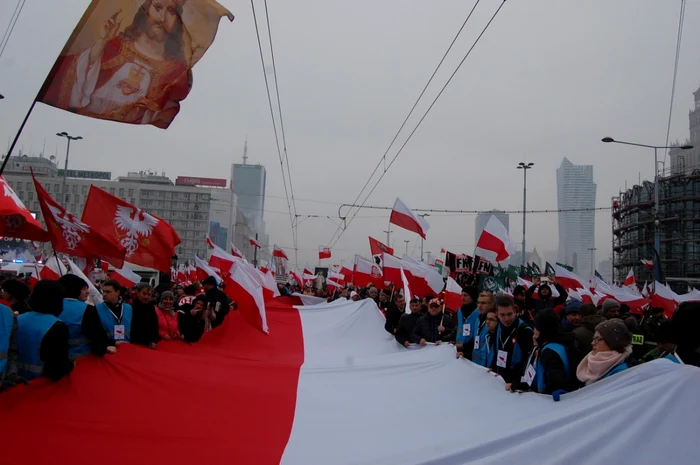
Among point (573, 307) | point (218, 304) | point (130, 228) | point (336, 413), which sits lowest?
point (336, 413)

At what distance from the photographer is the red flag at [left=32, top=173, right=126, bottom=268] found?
27.1 feet

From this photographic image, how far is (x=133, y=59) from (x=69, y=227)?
4.11m

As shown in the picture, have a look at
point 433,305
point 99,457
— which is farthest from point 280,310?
point 99,457

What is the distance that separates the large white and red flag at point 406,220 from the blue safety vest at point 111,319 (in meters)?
8.22

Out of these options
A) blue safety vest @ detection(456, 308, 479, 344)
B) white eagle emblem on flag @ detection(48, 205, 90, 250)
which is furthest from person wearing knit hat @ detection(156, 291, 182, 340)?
blue safety vest @ detection(456, 308, 479, 344)

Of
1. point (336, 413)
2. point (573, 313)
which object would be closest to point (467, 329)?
point (573, 313)

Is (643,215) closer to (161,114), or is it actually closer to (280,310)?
(280,310)

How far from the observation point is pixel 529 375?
17.5 feet

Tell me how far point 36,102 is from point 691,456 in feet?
18.3

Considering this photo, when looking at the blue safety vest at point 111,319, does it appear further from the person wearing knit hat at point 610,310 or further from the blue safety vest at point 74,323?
the person wearing knit hat at point 610,310

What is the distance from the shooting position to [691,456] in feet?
10.8

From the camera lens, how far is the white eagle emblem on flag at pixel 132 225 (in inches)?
407

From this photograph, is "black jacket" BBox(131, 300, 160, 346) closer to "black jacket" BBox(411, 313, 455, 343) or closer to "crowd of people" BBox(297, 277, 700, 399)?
"crowd of people" BBox(297, 277, 700, 399)

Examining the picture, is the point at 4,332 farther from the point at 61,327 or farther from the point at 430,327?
the point at 430,327
